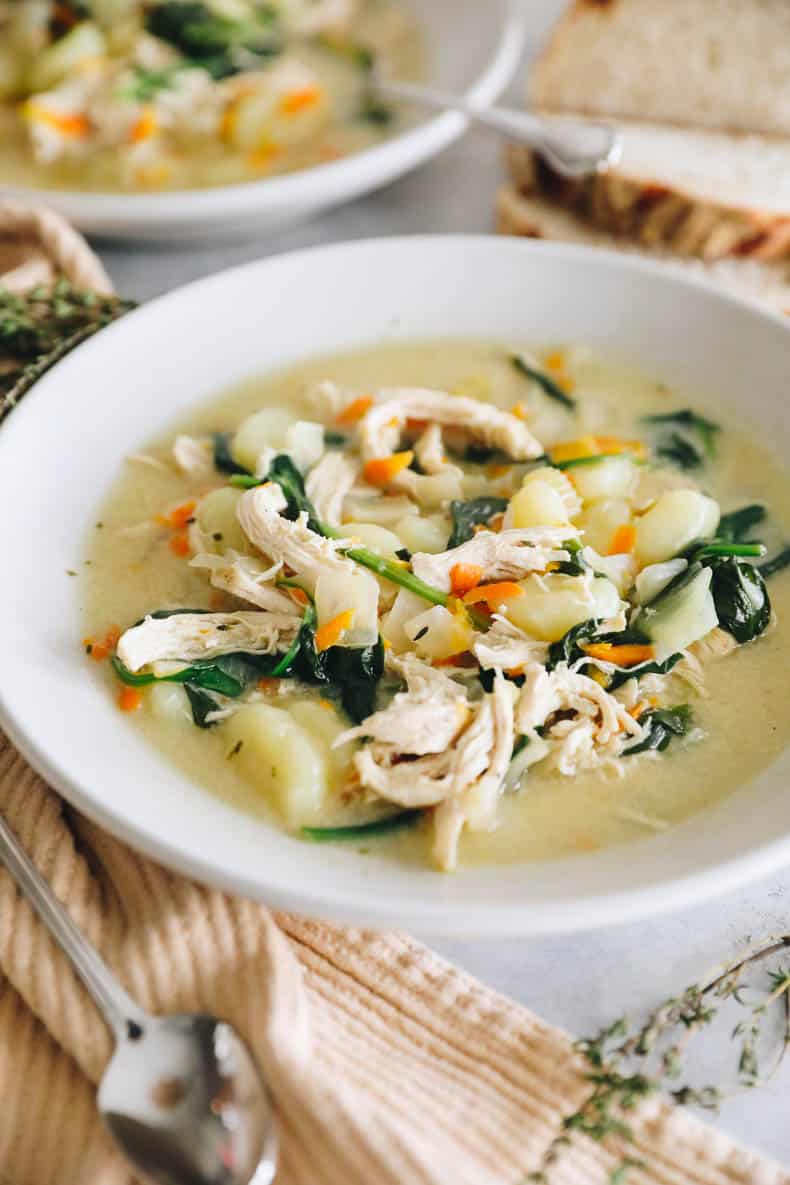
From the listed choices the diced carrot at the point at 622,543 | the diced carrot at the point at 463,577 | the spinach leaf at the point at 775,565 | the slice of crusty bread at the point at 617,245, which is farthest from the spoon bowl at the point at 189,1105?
the slice of crusty bread at the point at 617,245

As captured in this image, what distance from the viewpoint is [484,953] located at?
8.28 ft

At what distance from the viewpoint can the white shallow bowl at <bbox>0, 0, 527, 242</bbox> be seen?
4145mm

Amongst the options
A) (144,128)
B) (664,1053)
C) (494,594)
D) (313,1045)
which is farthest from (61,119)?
(664,1053)

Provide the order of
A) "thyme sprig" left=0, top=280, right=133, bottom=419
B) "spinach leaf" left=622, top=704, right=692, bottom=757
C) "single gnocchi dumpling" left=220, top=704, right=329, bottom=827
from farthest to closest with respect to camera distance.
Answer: "thyme sprig" left=0, top=280, right=133, bottom=419 → "spinach leaf" left=622, top=704, right=692, bottom=757 → "single gnocchi dumpling" left=220, top=704, right=329, bottom=827

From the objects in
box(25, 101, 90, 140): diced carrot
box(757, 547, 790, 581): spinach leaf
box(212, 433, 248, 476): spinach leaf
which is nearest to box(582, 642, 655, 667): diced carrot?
box(757, 547, 790, 581): spinach leaf

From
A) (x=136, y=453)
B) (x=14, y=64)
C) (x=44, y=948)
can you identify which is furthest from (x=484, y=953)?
(x=14, y=64)

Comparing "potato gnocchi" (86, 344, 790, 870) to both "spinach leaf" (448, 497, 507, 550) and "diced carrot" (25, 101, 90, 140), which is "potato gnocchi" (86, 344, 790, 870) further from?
"diced carrot" (25, 101, 90, 140)

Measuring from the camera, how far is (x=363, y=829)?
2.41m

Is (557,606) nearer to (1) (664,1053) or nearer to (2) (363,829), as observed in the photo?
(2) (363,829)

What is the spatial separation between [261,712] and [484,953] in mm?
632

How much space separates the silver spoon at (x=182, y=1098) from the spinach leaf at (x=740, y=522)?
1632 millimetres

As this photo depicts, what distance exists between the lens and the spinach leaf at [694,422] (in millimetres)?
3393

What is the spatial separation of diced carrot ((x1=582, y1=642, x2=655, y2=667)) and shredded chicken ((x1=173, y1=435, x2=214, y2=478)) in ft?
3.71

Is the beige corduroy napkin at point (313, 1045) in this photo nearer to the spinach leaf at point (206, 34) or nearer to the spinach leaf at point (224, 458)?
the spinach leaf at point (224, 458)
